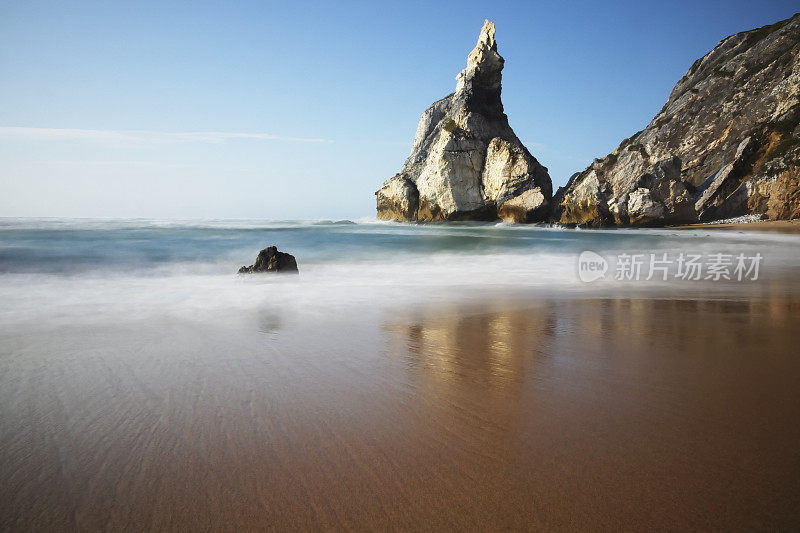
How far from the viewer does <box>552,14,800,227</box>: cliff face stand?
33969mm

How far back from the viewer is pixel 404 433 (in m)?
2.15

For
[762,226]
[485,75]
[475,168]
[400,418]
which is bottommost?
[400,418]

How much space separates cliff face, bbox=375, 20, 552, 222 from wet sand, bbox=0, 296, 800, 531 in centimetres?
4059

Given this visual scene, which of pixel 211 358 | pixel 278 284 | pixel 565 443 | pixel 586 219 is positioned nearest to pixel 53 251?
pixel 278 284

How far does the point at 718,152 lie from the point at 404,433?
51.0 m

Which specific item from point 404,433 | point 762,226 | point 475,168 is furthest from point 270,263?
point 475,168

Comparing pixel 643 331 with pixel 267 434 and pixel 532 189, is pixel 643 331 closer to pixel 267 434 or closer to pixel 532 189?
pixel 267 434

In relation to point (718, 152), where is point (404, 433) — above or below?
below

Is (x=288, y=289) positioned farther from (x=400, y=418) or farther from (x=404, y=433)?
(x=404, y=433)

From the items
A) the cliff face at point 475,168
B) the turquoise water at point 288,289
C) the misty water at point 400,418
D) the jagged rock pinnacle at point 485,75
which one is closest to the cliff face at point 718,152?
the cliff face at point 475,168

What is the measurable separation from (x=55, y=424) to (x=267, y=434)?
3.60 ft

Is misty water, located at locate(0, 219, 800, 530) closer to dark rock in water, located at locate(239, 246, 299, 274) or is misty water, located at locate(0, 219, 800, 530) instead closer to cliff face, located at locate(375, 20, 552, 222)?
dark rock in water, located at locate(239, 246, 299, 274)

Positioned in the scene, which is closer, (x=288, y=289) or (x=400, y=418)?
(x=400, y=418)

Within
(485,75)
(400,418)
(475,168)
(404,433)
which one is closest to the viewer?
(404,433)
